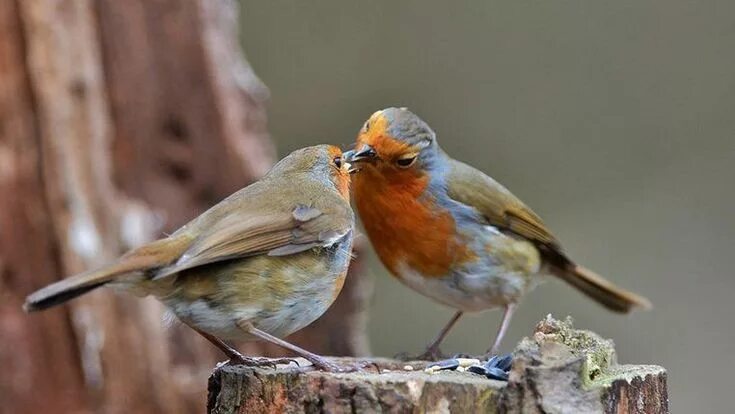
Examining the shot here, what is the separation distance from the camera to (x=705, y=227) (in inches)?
417

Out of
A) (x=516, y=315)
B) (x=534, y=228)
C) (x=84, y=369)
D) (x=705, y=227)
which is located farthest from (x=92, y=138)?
(x=705, y=227)

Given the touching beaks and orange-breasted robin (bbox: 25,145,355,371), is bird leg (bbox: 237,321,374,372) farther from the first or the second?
the touching beaks

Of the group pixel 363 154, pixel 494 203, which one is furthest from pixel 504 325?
pixel 363 154

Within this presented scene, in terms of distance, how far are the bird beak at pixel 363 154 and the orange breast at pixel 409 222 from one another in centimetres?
15

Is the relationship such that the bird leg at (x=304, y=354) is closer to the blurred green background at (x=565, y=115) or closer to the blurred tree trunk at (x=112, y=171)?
the blurred tree trunk at (x=112, y=171)

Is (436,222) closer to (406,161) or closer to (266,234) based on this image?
(406,161)

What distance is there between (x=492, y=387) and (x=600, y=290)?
2.77m

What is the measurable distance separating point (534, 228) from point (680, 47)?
A: 5.97 metres

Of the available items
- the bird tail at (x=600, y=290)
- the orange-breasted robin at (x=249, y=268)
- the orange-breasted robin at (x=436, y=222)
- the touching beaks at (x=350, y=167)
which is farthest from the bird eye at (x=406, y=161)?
the bird tail at (x=600, y=290)

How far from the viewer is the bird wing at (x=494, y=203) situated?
17.4 feet

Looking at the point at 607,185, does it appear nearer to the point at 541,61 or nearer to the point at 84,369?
the point at 541,61

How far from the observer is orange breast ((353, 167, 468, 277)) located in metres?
5.10

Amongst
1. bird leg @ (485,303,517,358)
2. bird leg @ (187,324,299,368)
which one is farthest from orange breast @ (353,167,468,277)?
bird leg @ (187,324,299,368)

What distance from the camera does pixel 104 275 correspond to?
3477 mm
